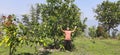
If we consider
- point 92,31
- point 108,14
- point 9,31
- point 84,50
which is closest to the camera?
point 9,31

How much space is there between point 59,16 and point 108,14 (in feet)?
101

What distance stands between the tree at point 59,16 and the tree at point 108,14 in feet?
95.2

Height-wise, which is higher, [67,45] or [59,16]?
[59,16]

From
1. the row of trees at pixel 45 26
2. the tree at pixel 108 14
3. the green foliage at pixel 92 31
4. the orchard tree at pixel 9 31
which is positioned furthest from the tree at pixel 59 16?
the tree at pixel 108 14

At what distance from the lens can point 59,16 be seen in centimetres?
3091

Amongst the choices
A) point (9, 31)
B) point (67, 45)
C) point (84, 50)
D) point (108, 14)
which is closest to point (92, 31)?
point (108, 14)

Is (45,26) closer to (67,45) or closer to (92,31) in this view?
(67,45)

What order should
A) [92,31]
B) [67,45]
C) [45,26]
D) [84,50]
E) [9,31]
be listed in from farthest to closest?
[92,31] < [84,50] < [67,45] < [45,26] < [9,31]

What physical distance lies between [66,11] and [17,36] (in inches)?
346

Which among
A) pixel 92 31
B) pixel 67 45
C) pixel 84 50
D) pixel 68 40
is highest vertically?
pixel 68 40

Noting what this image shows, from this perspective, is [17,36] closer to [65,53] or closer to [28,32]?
[28,32]

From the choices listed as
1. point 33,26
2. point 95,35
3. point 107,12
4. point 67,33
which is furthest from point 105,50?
point 107,12

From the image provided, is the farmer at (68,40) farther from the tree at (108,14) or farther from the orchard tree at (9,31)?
the tree at (108,14)

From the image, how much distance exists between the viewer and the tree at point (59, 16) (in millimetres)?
30875
